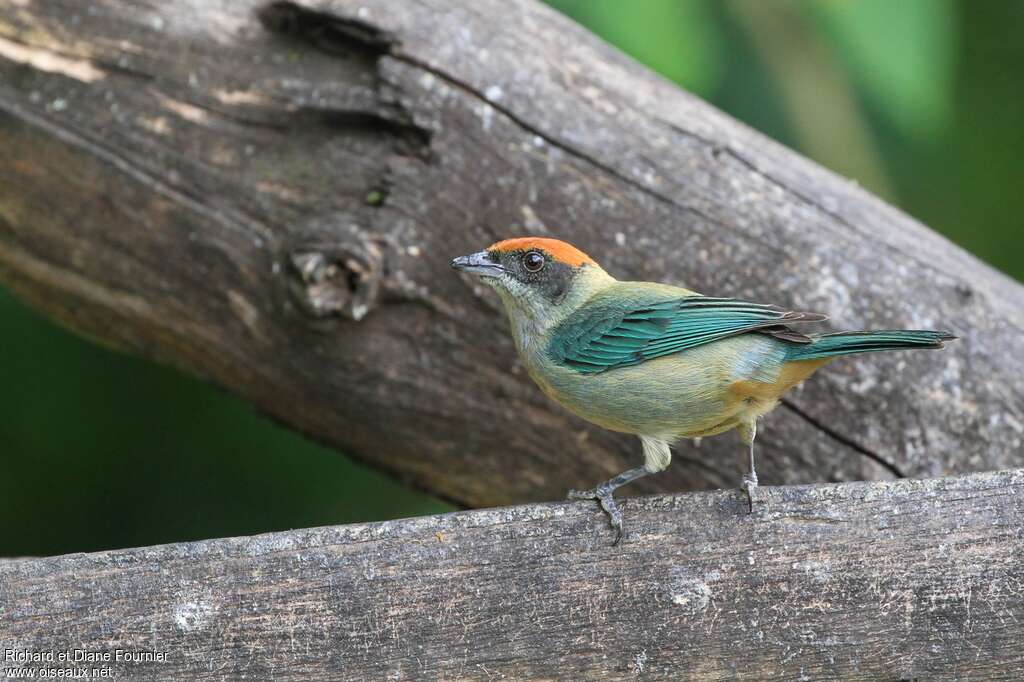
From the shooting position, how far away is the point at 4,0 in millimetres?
3842

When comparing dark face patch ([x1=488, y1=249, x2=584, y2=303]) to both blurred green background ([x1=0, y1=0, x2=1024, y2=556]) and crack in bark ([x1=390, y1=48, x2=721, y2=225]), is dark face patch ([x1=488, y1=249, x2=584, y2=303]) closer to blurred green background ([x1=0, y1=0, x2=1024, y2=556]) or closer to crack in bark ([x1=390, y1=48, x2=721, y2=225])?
crack in bark ([x1=390, y1=48, x2=721, y2=225])

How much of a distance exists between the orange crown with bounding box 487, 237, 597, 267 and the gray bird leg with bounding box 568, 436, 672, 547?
584mm

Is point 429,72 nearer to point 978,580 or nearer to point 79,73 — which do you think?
point 79,73

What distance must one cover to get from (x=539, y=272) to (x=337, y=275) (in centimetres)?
87

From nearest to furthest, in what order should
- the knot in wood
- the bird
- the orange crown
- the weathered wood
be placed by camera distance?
the weathered wood → the bird → the orange crown → the knot in wood

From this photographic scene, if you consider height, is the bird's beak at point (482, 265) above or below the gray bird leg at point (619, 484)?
above

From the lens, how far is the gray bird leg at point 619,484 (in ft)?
8.13

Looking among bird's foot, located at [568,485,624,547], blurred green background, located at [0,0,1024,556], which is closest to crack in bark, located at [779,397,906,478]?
bird's foot, located at [568,485,624,547]

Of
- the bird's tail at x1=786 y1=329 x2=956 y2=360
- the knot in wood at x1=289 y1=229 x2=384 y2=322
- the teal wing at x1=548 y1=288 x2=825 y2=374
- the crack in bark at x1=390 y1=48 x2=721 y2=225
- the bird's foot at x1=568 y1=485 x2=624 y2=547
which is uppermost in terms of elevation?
the crack in bark at x1=390 y1=48 x2=721 y2=225

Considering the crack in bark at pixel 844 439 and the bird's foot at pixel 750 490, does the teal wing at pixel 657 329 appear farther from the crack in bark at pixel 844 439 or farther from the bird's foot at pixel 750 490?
the crack in bark at pixel 844 439

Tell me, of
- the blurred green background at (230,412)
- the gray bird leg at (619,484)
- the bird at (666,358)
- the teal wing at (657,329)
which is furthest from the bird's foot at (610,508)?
the blurred green background at (230,412)

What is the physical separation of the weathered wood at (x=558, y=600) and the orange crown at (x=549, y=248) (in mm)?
928

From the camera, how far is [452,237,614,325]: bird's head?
3080 mm

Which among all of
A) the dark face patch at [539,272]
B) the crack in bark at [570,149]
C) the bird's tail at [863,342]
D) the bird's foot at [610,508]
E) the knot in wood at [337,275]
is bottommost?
the bird's foot at [610,508]
